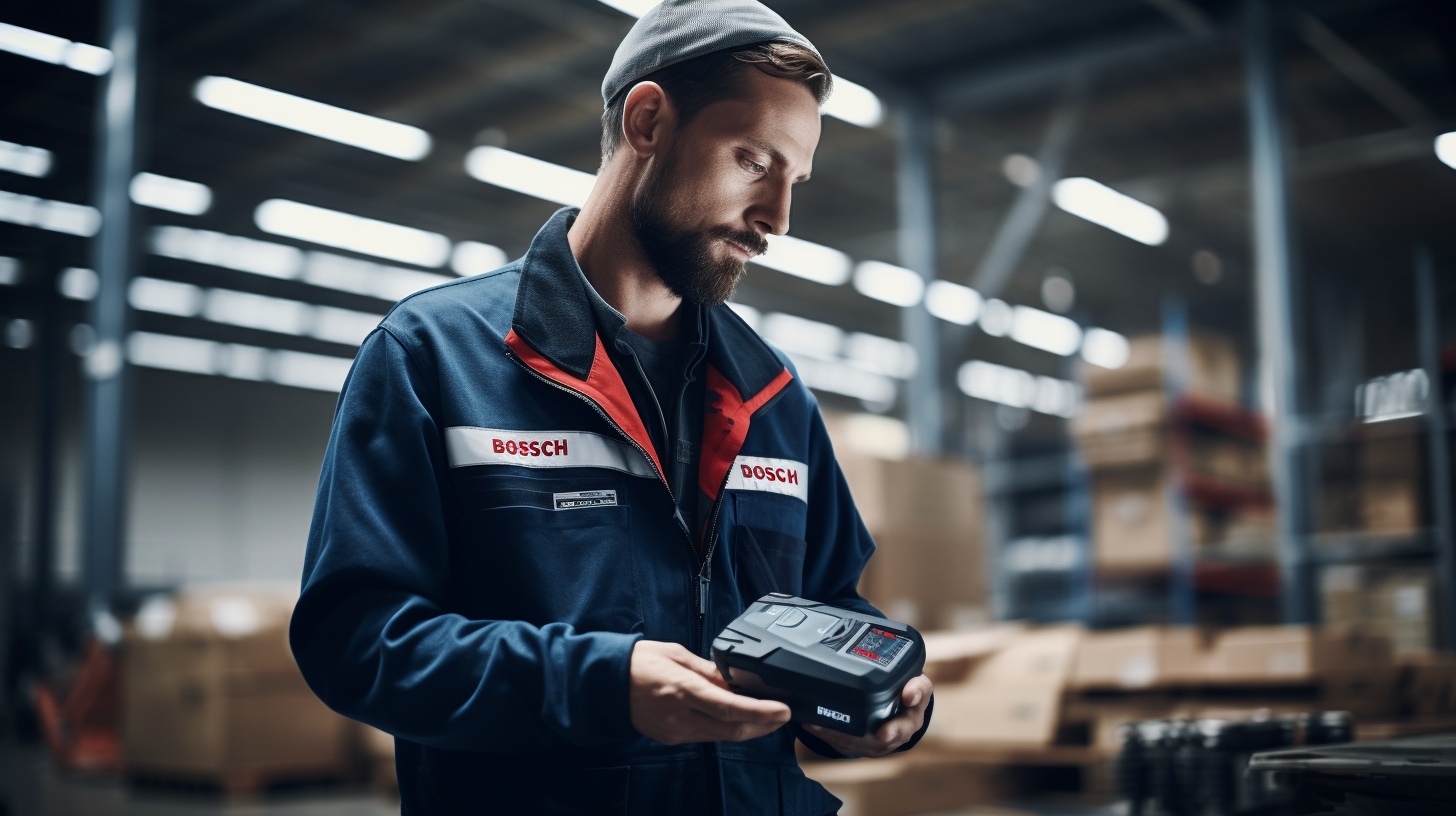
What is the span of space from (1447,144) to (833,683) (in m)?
8.88

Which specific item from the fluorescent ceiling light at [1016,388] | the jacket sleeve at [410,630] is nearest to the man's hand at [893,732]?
the jacket sleeve at [410,630]

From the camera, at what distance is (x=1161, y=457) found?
7289 mm

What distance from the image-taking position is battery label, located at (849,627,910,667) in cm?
112

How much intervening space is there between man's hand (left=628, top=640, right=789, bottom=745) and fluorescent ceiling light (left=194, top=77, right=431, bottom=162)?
8.85 metres

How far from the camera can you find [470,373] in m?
1.21

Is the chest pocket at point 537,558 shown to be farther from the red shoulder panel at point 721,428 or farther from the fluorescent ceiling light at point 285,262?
the fluorescent ceiling light at point 285,262

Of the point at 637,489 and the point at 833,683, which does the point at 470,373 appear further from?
the point at 833,683

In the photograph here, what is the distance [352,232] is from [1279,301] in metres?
9.08

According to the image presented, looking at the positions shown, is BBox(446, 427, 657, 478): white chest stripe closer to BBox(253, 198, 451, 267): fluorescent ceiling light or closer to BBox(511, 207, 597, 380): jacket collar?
BBox(511, 207, 597, 380): jacket collar

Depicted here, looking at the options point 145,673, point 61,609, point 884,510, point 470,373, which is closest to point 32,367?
point 61,609

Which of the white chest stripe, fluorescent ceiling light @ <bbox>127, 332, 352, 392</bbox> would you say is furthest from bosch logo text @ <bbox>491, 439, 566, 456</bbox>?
fluorescent ceiling light @ <bbox>127, 332, 352, 392</bbox>

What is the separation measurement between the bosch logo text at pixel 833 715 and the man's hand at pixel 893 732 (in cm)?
5

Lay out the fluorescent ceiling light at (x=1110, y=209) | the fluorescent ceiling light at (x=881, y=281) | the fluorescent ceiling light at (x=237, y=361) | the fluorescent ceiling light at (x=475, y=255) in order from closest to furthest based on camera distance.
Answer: the fluorescent ceiling light at (x=1110, y=209), the fluorescent ceiling light at (x=475, y=255), the fluorescent ceiling light at (x=881, y=281), the fluorescent ceiling light at (x=237, y=361)

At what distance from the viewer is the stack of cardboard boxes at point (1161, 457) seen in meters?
7.30
